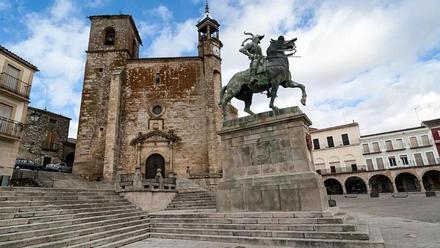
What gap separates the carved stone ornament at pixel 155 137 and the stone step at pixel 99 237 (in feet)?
40.2

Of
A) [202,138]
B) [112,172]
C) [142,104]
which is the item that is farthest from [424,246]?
[142,104]

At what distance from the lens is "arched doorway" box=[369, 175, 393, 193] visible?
28891 millimetres

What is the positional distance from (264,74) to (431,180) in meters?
30.9

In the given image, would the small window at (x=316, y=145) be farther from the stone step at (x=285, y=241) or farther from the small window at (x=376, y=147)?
the stone step at (x=285, y=241)

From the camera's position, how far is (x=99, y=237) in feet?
18.2

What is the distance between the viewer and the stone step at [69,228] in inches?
172

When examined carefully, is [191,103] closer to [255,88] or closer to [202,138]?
[202,138]

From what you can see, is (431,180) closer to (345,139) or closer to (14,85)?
(345,139)

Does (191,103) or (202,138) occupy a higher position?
(191,103)

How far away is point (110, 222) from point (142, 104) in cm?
1504

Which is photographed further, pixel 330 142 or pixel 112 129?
pixel 330 142

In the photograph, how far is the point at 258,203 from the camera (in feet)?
20.3

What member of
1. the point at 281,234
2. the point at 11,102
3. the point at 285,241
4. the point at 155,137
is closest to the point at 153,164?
the point at 155,137

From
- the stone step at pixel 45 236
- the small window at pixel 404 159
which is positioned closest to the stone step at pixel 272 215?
the stone step at pixel 45 236
